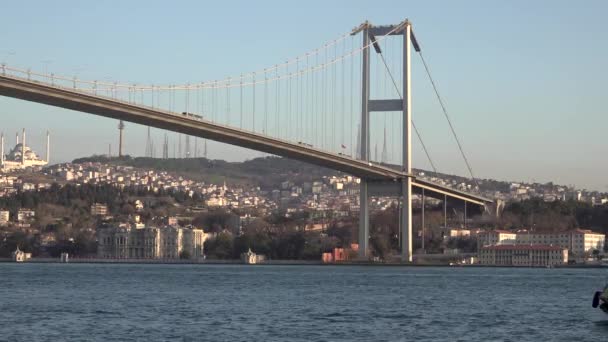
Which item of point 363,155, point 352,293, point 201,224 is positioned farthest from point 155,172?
point 352,293

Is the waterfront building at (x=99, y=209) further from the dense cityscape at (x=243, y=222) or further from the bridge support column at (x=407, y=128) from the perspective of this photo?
the bridge support column at (x=407, y=128)

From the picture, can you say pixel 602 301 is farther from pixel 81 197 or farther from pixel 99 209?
pixel 81 197

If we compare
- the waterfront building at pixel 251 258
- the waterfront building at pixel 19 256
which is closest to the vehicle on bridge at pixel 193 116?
the waterfront building at pixel 251 258

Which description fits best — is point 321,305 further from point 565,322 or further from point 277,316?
point 565,322

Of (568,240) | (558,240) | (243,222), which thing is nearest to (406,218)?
(558,240)

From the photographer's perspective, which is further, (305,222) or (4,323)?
(305,222)
